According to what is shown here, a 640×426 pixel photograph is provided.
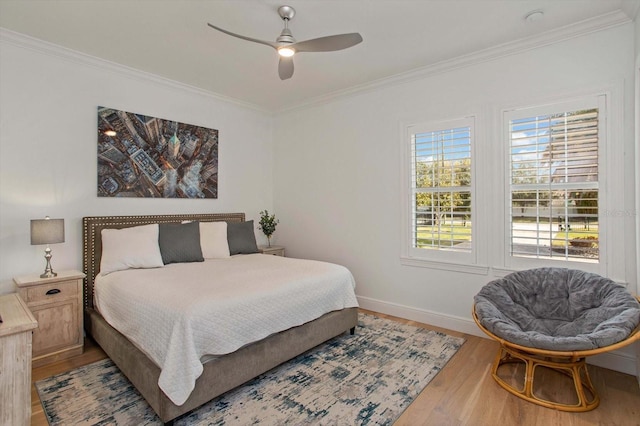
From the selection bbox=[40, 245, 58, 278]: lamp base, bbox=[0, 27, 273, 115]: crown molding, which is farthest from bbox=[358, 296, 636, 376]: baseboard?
bbox=[0, 27, 273, 115]: crown molding

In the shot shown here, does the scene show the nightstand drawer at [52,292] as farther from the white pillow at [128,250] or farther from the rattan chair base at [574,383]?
the rattan chair base at [574,383]

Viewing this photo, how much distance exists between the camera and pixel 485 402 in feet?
7.36

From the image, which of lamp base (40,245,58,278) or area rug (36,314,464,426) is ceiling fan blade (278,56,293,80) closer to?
area rug (36,314,464,426)

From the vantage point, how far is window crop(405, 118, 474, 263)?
11.4 feet

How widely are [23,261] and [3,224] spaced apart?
0.36 meters

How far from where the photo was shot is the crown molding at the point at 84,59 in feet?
9.67

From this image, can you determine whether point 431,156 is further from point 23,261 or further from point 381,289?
point 23,261

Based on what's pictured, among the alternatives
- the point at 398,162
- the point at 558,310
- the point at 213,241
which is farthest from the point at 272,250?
the point at 558,310

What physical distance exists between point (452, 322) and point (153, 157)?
3813mm

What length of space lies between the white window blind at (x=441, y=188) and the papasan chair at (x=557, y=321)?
777 millimetres

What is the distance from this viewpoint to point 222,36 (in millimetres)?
2945

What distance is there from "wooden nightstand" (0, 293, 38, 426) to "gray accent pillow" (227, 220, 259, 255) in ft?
7.62

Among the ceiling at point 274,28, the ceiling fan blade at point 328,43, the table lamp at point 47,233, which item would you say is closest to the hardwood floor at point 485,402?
the table lamp at point 47,233

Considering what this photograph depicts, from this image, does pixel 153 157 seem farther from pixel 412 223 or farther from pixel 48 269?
pixel 412 223
